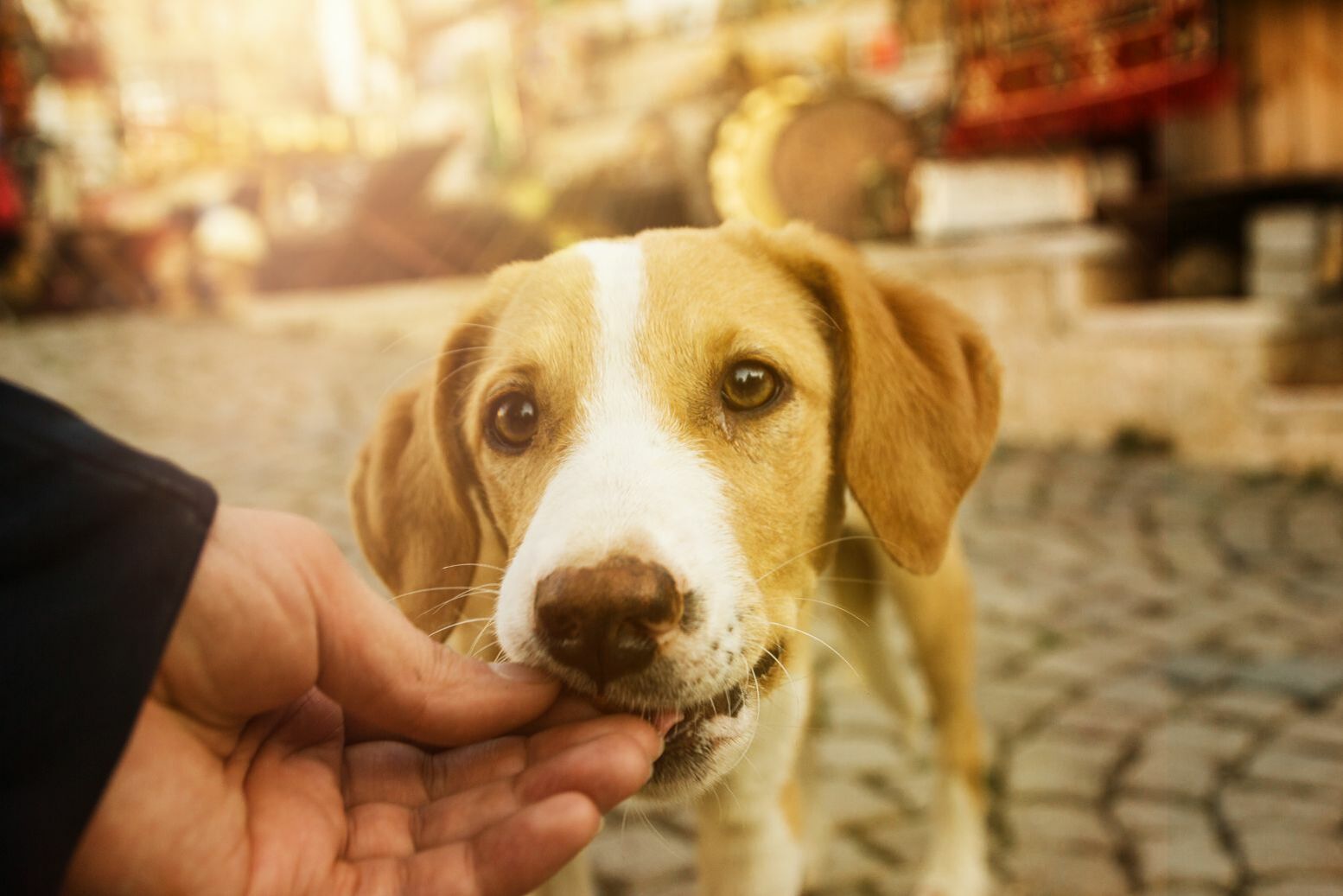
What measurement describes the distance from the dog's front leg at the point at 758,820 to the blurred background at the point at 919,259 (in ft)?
2.48

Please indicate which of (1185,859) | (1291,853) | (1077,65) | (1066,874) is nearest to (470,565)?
(1066,874)

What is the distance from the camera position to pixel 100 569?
976 millimetres

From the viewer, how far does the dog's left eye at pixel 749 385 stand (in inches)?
60.1

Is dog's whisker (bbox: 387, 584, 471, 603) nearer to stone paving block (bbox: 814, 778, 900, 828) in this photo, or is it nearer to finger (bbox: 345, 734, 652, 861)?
finger (bbox: 345, 734, 652, 861)

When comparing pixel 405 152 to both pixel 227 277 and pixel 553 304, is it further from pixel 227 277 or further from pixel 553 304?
pixel 227 277

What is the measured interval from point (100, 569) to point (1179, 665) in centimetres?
359

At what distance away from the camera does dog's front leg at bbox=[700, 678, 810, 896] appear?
1716mm

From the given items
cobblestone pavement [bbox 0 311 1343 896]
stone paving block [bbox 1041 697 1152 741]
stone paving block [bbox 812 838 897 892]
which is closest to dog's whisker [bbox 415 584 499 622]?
cobblestone pavement [bbox 0 311 1343 896]

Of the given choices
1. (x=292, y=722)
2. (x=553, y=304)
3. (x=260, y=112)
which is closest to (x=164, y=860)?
(x=292, y=722)

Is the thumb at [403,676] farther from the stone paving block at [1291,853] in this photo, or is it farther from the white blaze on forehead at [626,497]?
the stone paving block at [1291,853]

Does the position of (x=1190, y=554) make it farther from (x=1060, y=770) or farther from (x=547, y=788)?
(x=547, y=788)

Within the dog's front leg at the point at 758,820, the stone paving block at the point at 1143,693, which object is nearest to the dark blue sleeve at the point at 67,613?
the dog's front leg at the point at 758,820

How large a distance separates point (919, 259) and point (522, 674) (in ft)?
14.0

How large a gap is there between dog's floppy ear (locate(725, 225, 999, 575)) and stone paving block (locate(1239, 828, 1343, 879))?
4.89ft
